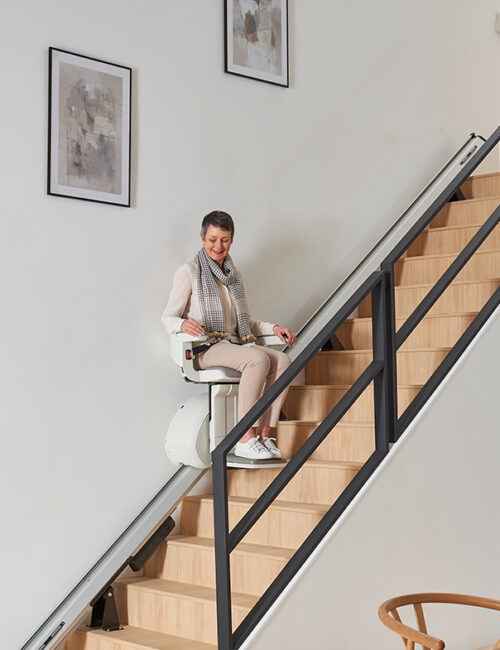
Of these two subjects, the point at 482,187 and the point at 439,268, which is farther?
the point at 482,187

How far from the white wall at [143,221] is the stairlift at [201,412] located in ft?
0.71

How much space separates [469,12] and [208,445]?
400 cm

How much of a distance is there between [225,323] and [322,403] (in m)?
0.78

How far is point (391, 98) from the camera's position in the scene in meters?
5.63

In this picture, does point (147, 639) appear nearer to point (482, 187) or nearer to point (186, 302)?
point (186, 302)

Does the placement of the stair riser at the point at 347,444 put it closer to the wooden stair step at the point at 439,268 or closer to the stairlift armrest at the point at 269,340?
the stairlift armrest at the point at 269,340

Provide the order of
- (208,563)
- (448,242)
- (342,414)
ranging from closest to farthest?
(342,414) < (208,563) < (448,242)

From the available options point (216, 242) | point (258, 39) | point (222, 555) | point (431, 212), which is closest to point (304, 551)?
point (222, 555)

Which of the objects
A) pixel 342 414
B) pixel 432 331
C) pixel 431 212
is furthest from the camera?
pixel 432 331

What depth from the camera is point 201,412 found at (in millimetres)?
4098

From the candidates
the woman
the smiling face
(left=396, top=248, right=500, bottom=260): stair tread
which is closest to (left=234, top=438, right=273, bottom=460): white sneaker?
the woman

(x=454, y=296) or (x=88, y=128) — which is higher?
(x=88, y=128)

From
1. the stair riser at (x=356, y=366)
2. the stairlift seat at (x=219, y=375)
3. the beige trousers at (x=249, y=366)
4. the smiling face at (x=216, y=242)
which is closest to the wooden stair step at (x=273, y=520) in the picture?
the beige trousers at (x=249, y=366)

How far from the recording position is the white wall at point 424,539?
3316 millimetres
